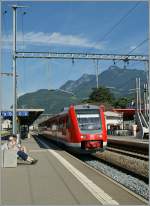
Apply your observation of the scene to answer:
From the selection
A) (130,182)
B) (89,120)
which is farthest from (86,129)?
(130,182)

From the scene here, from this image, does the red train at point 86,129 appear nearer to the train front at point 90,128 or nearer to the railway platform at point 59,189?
the train front at point 90,128

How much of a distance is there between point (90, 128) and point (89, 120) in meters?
0.45

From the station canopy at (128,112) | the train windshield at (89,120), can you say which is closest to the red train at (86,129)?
the train windshield at (89,120)

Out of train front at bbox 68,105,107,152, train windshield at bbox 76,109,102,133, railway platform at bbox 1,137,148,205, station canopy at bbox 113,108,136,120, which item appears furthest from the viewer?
station canopy at bbox 113,108,136,120

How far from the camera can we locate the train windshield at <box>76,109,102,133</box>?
2273 cm

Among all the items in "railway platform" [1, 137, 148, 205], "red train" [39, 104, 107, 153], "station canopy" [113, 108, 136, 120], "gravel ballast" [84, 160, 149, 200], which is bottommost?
"gravel ballast" [84, 160, 149, 200]

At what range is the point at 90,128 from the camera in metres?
22.8

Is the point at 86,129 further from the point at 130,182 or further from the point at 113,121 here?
the point at 113,121

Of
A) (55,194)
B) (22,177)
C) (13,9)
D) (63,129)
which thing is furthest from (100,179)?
(13,9)

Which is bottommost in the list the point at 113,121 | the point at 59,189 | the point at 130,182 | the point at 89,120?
the point at 130,182

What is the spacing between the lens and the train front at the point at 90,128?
22.3 meters

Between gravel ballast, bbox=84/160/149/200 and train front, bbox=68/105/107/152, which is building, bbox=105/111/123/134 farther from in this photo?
gravel ballast, bbox=84/160/149/200

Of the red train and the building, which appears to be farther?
the building

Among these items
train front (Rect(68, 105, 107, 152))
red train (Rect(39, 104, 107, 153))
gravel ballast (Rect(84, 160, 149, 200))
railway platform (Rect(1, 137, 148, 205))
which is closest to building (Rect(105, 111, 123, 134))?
red train (Rect(39, 104, 107, 153))
